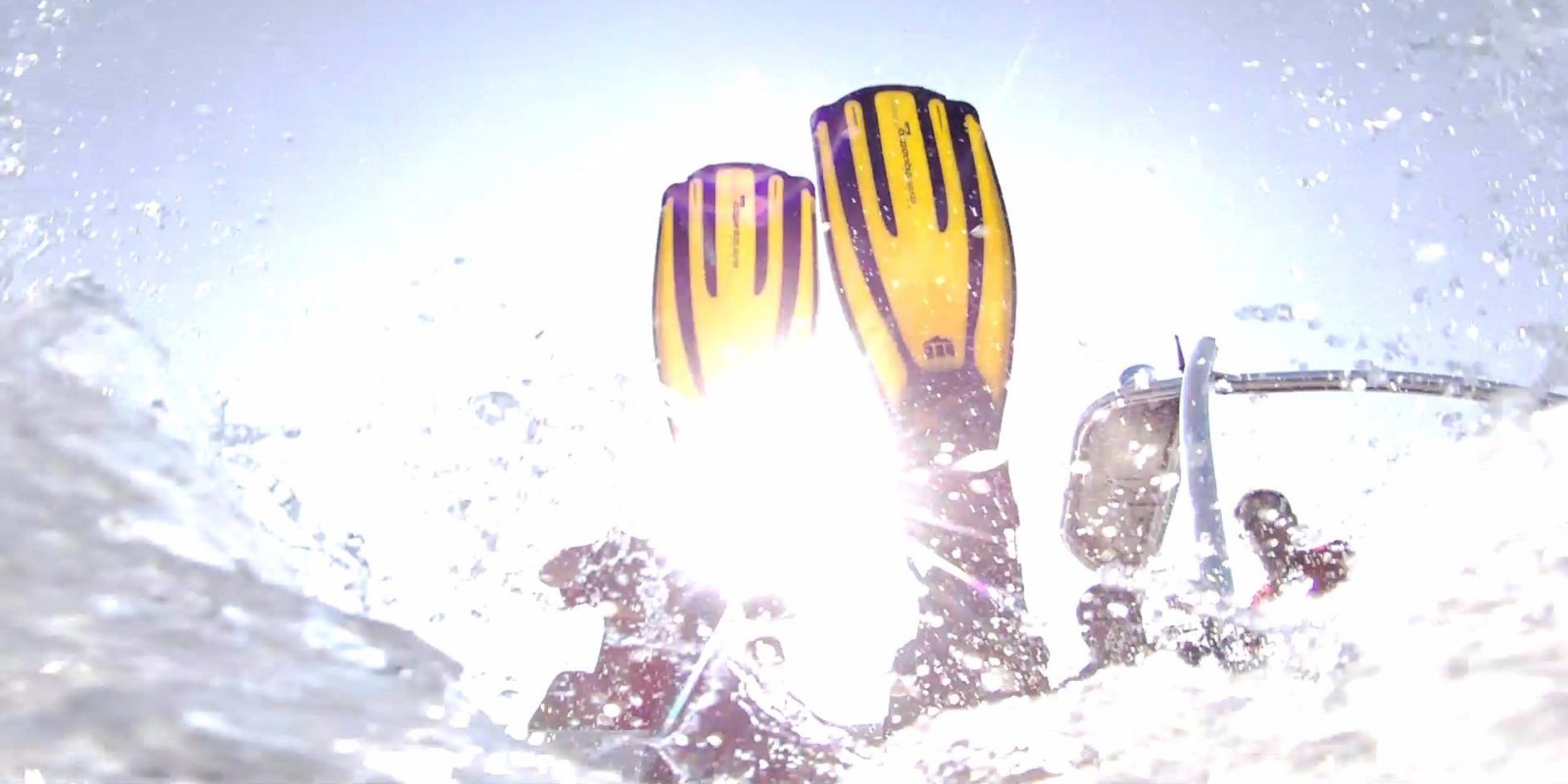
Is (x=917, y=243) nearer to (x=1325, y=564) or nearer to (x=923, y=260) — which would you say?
(x=923, y=260)

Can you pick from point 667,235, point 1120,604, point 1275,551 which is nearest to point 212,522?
point 1120,604

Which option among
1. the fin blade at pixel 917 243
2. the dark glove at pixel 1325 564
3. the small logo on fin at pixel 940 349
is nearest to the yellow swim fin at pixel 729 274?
the fin blade at pixel 917 243

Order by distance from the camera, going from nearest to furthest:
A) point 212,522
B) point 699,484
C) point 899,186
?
point 212,522 < point 699,484 < point 899,186

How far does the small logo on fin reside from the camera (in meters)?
3.06

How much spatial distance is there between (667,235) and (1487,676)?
2.89 meters

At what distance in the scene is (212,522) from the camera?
1.33 meters

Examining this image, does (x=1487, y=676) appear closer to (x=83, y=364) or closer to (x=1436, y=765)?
(x=1436, y=765)

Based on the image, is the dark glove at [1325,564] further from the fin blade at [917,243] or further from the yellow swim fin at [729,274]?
the yellow swim fin at [729,274]

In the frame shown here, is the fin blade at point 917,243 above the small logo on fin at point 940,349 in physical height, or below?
above

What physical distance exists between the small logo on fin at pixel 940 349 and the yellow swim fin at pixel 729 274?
0.42 m

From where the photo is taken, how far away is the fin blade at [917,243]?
309 cm

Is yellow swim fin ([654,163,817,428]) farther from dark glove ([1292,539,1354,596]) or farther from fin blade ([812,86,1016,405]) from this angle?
dark glove ([1292,539,1354,596])

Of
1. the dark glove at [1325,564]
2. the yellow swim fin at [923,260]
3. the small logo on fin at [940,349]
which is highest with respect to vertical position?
the yellow swim fin at [923,260]

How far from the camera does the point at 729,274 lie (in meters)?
3.31
